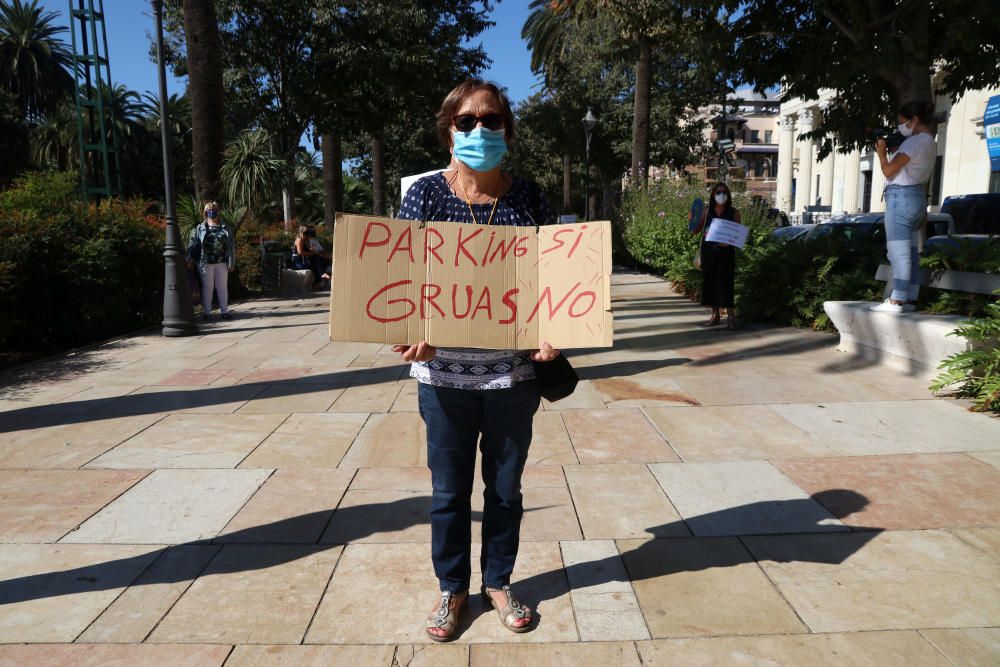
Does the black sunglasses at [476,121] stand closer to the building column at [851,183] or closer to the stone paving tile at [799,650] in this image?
the stone paving tile at [799,650]

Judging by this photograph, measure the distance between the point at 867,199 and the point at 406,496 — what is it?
53.2 metres

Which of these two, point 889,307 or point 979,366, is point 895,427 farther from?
point 889,307

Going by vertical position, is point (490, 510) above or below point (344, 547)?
above

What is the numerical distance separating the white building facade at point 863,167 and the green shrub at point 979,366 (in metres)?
6.83

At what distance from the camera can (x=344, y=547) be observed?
11.6ft

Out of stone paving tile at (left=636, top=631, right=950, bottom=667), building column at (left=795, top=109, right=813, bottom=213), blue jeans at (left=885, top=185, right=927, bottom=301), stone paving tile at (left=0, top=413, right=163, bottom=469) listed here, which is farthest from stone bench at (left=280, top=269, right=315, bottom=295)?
building column at (left=795, top=109, right=813, bottom=213)

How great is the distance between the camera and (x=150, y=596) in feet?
10.1

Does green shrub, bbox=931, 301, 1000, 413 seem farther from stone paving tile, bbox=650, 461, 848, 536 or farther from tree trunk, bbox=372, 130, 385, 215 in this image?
tree trunk, bbox=372, 130, 385, 215

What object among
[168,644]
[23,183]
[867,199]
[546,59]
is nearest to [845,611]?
[168,644]

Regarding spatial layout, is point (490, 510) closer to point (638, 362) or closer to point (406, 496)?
point (406, 496)

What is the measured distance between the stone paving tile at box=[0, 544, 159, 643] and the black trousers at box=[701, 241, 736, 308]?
24.3 feet

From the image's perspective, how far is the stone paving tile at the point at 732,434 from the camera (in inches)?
189

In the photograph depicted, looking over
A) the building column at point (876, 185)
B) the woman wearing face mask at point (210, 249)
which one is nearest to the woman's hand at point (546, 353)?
the woman wearing face mask at point (210, 249)

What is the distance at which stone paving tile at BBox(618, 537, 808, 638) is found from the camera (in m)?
2.84
